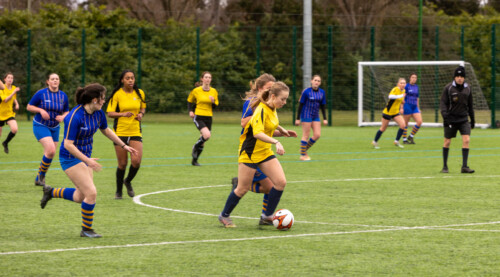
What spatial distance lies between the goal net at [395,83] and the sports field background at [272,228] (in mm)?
15759

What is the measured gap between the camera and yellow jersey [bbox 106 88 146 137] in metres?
12.1

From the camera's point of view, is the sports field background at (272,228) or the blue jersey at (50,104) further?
the blue jersey at (50,104)

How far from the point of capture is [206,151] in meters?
21.4

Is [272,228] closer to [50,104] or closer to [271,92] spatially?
[271,92]

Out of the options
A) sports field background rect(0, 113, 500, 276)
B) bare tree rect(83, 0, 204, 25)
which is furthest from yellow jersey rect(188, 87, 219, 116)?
bare tree rect(83, 0, 204, 25)

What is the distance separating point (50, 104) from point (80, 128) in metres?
5.37

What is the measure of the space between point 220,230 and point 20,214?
113 inches

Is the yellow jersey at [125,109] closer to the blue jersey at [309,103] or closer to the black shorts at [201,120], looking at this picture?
the black shorts at [201,120]

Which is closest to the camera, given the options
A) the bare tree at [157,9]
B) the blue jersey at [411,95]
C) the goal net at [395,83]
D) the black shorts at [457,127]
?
the black shorts at [457,127]

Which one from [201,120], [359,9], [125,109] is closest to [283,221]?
[125,109]

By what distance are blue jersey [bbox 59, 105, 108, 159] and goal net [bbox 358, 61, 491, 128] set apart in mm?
25179

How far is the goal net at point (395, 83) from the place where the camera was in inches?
1307

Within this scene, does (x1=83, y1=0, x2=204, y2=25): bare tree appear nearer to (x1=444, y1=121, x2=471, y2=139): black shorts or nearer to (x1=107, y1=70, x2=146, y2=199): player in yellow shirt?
(x1=444, y1=121, x2=471, y2=139): black shorts

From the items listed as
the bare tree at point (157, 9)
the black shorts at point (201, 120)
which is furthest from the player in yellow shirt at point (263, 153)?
the bare tree at point (157, 9)
